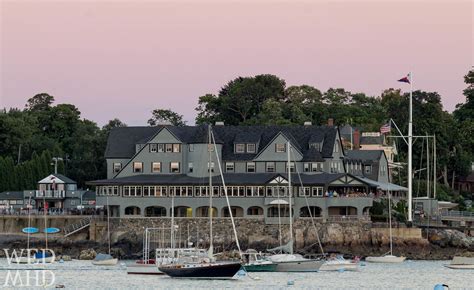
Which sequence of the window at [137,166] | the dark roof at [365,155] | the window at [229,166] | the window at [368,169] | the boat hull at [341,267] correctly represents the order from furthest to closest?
1. the dark roof at [365,155]
2. the window at [368,169]
3. the window at [137,166]
4. the window at [229,166]
5. the boat hull at [341,267]

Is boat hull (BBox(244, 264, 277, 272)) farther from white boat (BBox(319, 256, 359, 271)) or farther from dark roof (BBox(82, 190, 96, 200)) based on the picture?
dark roof (BBox(82, 190, 96, 200))

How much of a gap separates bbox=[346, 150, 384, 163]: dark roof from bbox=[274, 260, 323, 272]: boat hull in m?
36.6

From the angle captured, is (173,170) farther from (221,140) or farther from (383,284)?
(383,284)

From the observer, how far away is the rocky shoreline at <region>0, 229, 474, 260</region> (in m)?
117

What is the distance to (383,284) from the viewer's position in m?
93.3

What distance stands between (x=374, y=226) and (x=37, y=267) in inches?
1159

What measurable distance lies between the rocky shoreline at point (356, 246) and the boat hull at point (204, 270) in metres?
22.7

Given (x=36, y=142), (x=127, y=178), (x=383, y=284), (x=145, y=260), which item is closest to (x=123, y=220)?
(x=127, y=178)

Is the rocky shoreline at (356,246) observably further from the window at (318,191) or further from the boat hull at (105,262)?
the boat hull at (105,262)

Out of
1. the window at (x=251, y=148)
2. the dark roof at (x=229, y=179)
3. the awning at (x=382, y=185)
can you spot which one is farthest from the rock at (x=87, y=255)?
the awning at (x=382, y=185)

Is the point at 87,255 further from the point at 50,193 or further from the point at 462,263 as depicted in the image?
the point at 462,263

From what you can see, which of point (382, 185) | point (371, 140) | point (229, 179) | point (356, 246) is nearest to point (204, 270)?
point (356, 246)

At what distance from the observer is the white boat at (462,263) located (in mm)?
106688

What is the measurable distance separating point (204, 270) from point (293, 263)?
1074cm
